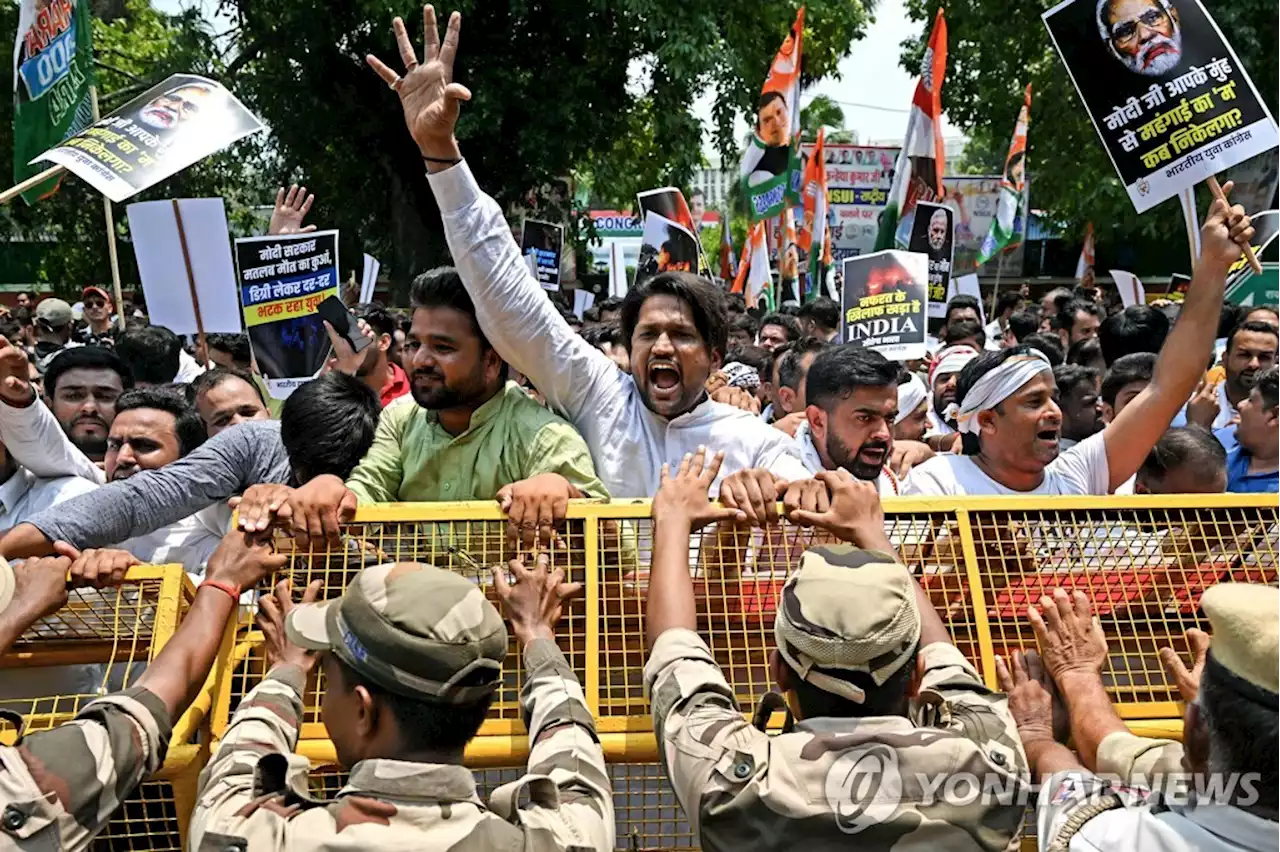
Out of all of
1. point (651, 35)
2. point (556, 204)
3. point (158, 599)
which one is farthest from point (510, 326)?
point (556, 204)

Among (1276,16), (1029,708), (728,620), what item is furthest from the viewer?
(1276,16)

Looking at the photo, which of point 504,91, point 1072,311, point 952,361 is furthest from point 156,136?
point 504,91

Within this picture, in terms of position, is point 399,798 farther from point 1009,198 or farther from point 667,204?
point 1009,198

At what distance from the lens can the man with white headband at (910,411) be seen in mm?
5539

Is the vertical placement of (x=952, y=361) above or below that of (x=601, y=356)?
below

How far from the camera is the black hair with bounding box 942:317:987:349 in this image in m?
9.15

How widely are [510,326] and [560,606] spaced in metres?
0.89

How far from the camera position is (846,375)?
384 centimetres

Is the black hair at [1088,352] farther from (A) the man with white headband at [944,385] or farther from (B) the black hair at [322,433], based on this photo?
(B) the black hair at [322,433]

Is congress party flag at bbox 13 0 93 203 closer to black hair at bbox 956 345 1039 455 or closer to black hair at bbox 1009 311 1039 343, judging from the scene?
black hair at bbox 956 345 1039 455

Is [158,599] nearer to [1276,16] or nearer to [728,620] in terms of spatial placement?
[728,620]

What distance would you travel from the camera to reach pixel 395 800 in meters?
1.88

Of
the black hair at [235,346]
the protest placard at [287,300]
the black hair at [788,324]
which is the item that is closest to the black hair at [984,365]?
the protest placard at [287,300]

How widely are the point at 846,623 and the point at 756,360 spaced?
6038mm
